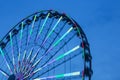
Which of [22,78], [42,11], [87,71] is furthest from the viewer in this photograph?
[42,11]

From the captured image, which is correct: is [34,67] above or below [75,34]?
below

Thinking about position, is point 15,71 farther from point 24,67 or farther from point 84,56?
point 84,56

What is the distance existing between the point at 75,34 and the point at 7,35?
967 cm

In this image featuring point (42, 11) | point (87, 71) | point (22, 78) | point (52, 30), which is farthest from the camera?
point (42, 11)

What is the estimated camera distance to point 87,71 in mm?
28375

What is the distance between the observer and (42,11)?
36844 millimetres

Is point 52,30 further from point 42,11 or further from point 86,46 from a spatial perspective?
point 86,46

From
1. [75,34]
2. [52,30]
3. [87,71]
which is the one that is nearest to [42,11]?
[52,30]

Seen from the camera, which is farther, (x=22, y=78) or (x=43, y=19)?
(x=43, y=19)

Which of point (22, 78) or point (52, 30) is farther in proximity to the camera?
point (52, 30)

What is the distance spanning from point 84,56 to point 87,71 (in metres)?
1.28

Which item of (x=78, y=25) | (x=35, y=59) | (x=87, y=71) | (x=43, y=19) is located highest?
(x=43, y=19)

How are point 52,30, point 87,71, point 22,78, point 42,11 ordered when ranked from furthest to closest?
point 42,11 < point 52,30 < point 22,78 < point 87,71

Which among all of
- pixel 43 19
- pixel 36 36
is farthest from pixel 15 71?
pixel 43 19
